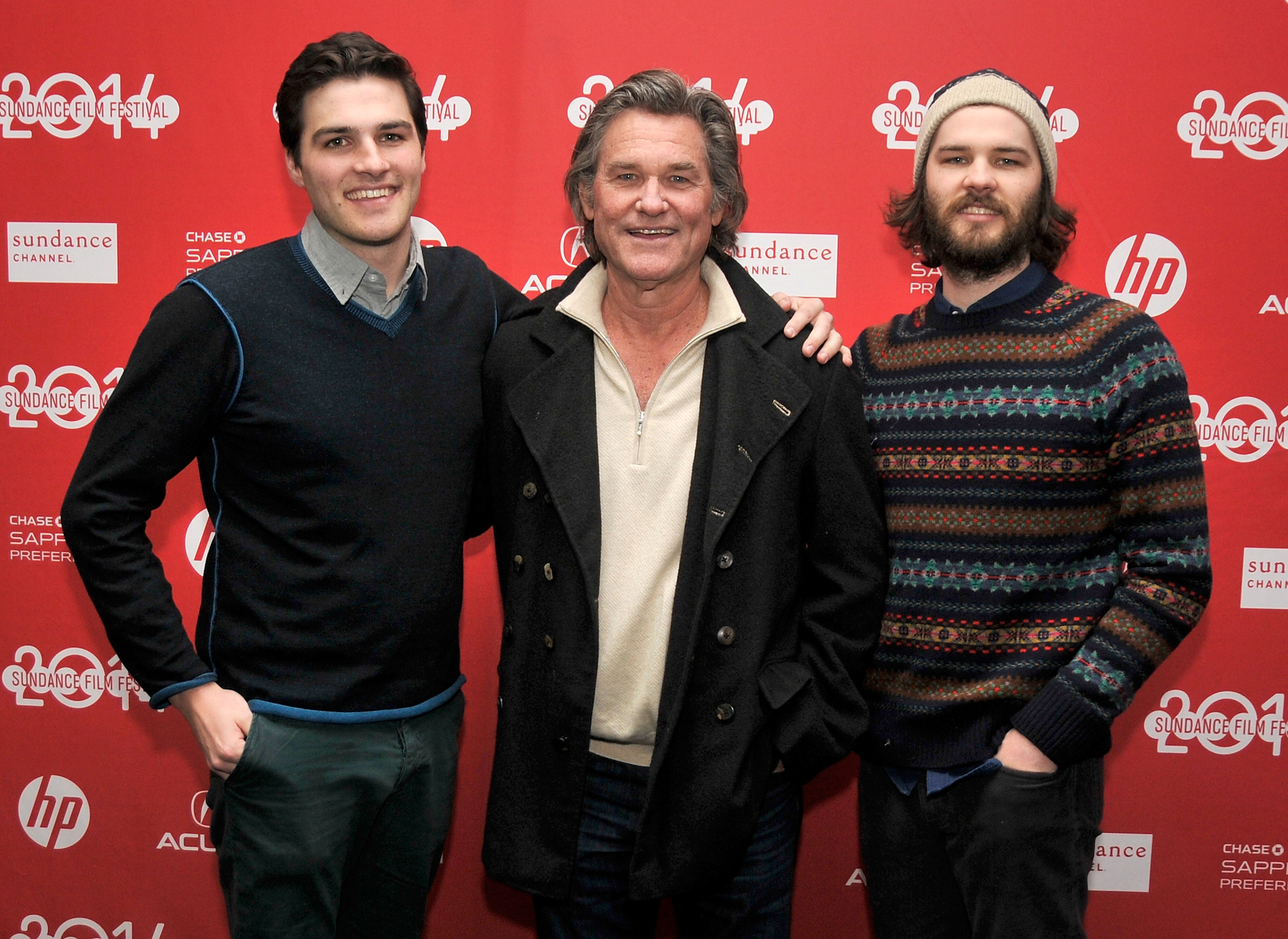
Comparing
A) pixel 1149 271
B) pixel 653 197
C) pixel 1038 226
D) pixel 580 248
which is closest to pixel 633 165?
pixel 653 197

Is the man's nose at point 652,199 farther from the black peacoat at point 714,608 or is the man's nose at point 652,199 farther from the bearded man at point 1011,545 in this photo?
the bearded man at point 1011,545

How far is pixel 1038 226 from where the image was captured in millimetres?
1870

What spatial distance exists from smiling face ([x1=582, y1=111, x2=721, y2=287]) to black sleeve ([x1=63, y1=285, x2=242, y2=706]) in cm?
76

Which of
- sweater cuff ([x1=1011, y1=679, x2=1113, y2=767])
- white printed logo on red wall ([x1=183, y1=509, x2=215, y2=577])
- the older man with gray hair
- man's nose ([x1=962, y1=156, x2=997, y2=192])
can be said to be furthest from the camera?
white printed logo on red wall ([x1=183, y1=509, x2=215, y2=577])

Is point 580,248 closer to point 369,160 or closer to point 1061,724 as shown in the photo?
point 369,160

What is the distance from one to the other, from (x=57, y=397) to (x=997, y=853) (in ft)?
9.52

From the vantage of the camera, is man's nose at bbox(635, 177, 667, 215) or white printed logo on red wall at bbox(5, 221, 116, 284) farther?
white printed logo on red wall at bbox(5, 221, 116, 284)

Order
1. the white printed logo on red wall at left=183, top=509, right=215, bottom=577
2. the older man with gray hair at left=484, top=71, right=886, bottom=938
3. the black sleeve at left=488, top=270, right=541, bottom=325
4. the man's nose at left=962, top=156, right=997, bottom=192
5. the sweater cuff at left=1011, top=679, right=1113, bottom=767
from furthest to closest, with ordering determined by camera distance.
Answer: the white printed logo on red wall at left=183, top=509, right=215, bottom=577 < the black sleeve at left=488, top=270, right=541, bottom=325 < the man's nose at left=962, top=156, right=997, bottom=192 < the older man with gray hair at left=484, top=71, right=886, bottom=938 < the sweater cuff at left=1011, top=679, right=1113, bottom=767

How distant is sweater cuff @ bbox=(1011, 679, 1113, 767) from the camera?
1.61m

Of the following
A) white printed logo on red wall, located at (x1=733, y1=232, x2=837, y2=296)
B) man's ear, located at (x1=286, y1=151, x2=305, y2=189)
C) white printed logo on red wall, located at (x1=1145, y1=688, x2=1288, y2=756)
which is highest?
white printed logo on red wall, located at (x1=733, y1=232, x2=837, y2=296)

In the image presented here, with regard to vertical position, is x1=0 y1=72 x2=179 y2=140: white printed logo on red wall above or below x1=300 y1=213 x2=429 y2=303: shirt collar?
above

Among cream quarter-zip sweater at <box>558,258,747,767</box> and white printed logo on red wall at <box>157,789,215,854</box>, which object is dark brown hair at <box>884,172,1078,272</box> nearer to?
cream quarter-zip sweater at <box>558,258,747,767</box>

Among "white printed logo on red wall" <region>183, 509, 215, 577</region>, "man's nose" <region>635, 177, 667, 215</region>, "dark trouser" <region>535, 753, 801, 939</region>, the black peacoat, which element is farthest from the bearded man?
"white printed logo on red wall" <region>183, 509, 215, 577</region>

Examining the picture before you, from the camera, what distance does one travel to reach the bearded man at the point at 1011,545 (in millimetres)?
1639
